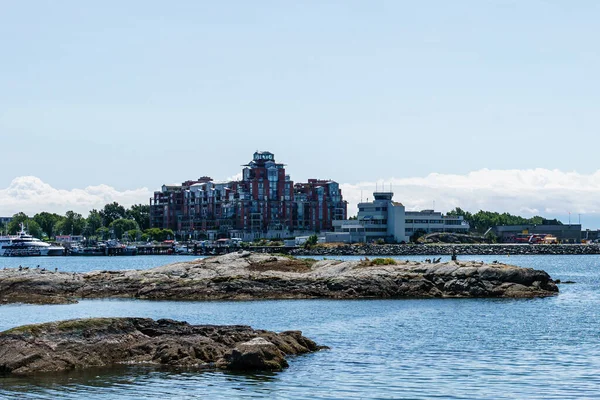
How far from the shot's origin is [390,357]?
38781 millimetres

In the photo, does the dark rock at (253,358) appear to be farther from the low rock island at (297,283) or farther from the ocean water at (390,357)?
the low rock island at (297,283)

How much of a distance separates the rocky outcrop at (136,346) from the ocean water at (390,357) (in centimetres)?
100

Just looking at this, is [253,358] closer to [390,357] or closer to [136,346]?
[136,346]

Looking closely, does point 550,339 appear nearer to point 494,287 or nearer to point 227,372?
point 227,372

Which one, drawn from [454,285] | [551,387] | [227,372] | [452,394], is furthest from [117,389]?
[454,285]

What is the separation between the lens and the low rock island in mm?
71062

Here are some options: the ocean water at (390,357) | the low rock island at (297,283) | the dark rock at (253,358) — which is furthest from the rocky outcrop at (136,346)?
the low rock island at (297,283)

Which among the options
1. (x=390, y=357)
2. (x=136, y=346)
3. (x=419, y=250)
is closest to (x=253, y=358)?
(x=136, y=346)

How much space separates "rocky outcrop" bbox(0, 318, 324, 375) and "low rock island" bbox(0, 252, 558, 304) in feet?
105

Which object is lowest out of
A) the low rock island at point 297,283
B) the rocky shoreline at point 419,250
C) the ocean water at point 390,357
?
the ocean water at point 390,357

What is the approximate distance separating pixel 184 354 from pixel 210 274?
41.8 metres

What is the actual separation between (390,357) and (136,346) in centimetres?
1097

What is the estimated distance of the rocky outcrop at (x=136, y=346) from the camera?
1385 inches

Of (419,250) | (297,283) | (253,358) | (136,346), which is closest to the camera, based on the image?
(253,358)
